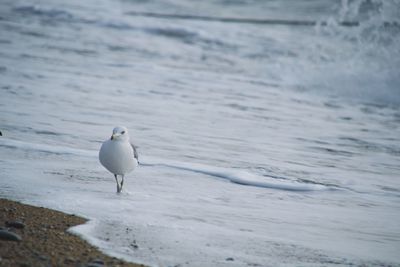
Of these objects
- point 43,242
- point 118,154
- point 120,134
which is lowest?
point 43,242

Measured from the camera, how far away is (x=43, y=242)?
11.8 feet

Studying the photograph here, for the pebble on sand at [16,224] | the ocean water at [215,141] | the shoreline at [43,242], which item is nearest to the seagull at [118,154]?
the ocean water at [215,141]

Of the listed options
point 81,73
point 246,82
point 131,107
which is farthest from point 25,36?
point 131,107

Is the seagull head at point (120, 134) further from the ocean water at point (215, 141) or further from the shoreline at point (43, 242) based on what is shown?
the shoreline at point (43, 242)

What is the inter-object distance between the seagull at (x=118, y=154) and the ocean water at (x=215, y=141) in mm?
185

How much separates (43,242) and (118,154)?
143cm

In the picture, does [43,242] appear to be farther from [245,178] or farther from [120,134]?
[245,178]

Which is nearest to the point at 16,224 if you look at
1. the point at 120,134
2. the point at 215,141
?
the point at 120,134

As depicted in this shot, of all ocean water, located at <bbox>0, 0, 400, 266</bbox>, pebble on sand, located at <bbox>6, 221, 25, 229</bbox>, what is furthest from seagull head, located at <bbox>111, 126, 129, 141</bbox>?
pebble on sand, located at <bbox>6, 221, 25, 229</bbox>

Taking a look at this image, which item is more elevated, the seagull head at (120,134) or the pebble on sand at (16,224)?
the seagull head at (120,134)

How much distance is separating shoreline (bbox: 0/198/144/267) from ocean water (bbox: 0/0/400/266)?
128mm

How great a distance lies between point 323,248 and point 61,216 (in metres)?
1.56

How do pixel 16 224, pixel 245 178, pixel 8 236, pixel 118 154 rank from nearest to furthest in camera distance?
pixel 8 236 → pixel 16 224 → pixel 118 154 → pixel 245 178

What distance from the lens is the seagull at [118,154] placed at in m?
4.96
